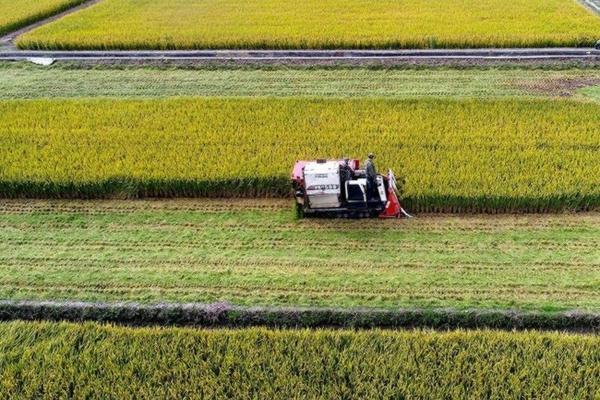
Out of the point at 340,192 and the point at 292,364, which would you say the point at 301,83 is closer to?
the point at 340,192

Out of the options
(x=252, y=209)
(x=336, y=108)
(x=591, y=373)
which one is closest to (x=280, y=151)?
(x=252, y=209)

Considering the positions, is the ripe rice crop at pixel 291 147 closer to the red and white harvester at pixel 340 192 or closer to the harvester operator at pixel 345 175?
the red and white harvester at pixel 340 192

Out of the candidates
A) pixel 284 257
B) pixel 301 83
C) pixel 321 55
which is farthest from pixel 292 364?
pixel 321 55

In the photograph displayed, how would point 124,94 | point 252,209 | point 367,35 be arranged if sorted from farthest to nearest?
point 367,35
point 124,94
point 252,209

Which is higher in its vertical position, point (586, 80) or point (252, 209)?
point (586, 80)

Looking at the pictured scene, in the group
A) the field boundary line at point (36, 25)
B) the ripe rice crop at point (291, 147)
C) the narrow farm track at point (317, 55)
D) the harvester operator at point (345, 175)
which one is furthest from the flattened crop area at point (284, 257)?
the field boundary line at point (36, 25)

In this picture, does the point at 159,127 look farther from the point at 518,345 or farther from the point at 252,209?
the point at 518,345

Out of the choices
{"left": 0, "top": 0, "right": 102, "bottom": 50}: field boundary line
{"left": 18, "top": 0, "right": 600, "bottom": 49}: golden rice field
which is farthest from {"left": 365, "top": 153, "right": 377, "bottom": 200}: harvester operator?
{"left": 0, "top": 0, "right": 102, "bottom": 50}: field boundary line
